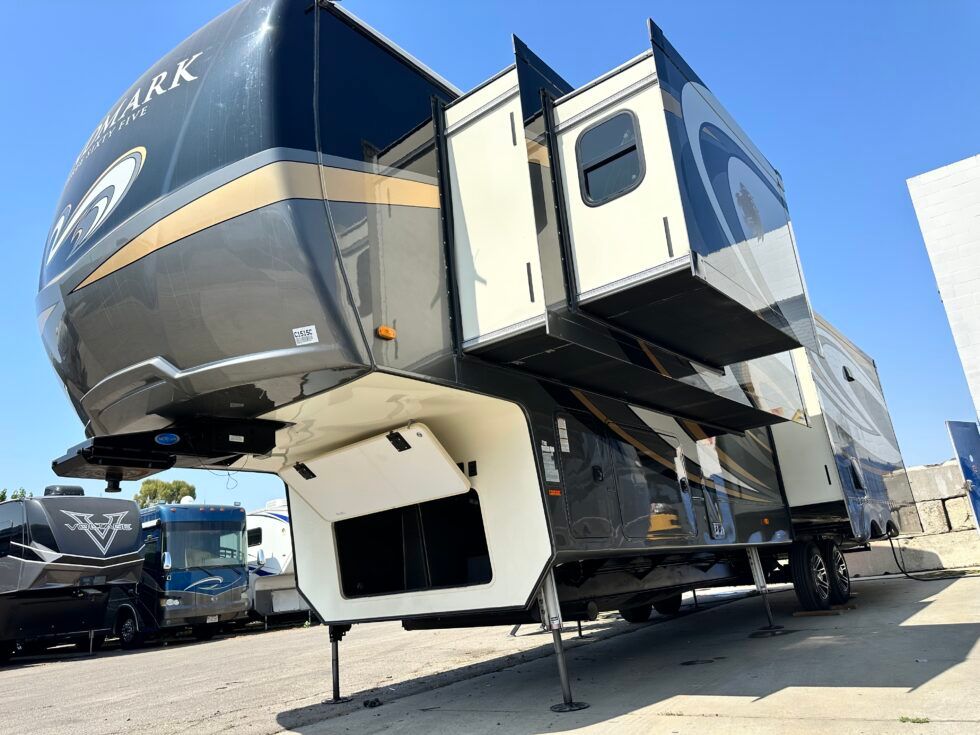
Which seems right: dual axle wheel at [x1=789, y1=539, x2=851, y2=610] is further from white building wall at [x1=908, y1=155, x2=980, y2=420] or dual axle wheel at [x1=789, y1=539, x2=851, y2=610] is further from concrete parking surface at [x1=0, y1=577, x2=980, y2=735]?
white building wall at [x1=908, y1=155, x2=980, y2=420]

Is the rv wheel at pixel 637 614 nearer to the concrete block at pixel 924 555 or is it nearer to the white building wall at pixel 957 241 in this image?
the concrete block at pixel 924 555

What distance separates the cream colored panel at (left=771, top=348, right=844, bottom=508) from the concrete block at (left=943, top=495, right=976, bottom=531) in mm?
6952

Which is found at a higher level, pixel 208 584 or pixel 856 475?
pixel 856 475

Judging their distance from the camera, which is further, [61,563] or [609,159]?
[61,563]

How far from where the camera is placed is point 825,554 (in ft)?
27.6

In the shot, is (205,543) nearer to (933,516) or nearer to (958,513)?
(933,516)

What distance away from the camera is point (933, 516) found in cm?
1331

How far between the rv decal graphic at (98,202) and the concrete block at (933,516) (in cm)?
1393

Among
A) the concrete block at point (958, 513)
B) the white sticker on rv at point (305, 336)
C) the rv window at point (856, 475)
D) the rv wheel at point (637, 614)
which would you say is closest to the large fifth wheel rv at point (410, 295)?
the white sticker on rv at point (305, 336)

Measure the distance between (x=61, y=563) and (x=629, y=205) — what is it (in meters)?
11.9

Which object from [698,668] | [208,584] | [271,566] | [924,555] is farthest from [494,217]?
[271,566]

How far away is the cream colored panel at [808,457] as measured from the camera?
25.7ft

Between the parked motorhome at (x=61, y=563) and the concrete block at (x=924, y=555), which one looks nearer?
Result: the parked motorhome at (x=61, y=563)

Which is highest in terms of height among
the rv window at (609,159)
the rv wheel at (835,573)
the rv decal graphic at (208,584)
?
the rv window at (609,159)
